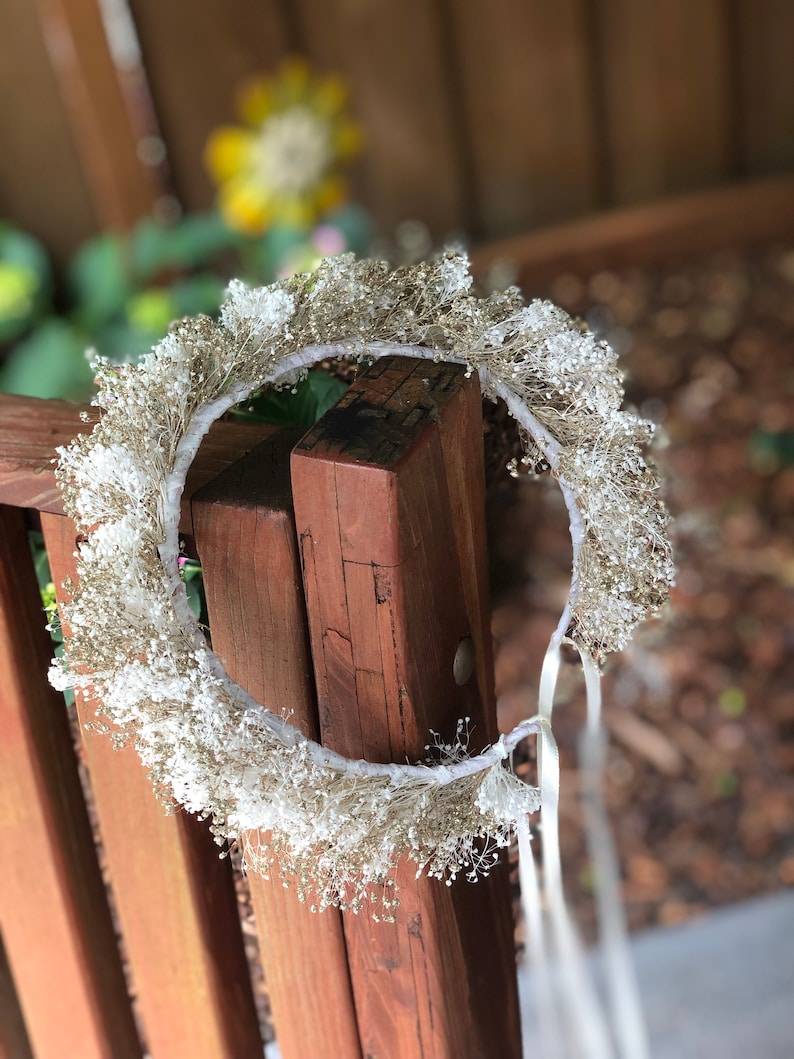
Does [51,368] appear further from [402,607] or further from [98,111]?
[402,607]

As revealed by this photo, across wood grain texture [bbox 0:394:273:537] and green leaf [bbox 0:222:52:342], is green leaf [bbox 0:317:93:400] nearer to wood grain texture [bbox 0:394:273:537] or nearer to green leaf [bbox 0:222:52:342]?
green leaf [bbox 0:222:52:342]

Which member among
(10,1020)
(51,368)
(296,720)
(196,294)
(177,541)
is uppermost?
(196,294)

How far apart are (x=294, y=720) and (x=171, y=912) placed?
282 mm

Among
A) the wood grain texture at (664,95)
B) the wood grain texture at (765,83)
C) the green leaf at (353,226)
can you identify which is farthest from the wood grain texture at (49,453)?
the wood grain texture at (765,83)

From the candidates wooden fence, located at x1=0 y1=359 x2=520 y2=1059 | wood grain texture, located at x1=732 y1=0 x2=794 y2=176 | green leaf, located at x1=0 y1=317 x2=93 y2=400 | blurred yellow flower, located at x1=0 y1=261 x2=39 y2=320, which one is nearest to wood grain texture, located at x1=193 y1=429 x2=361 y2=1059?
wooden fence, located at x1=0 y1=359 x2=520 y2=1059

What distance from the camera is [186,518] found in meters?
0.65

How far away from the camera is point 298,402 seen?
815 mm

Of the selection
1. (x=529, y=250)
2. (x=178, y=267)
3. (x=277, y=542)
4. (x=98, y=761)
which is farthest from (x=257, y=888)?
(x=529, y=250)

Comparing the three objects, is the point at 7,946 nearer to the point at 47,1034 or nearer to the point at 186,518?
the point at 47,1034

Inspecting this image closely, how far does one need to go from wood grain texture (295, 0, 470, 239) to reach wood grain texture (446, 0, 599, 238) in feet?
0.21

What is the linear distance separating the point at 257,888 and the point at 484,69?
8.39 ft

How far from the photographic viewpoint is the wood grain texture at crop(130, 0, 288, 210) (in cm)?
265

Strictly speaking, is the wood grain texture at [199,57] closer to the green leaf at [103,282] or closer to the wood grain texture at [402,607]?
the green leaf at [103,282]

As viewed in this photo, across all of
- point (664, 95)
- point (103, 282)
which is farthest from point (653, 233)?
point (103, 282)
